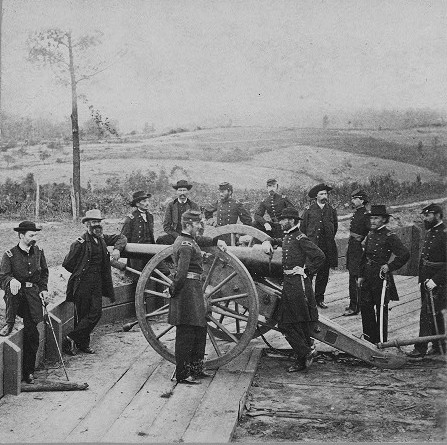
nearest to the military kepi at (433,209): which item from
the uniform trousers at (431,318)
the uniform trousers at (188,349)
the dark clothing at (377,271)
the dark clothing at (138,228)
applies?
the dark clothing at (377,271)

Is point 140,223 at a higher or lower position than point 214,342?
higher

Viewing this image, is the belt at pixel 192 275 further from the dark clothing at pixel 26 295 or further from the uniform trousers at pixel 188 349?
the dark clothing at pixel 26 295

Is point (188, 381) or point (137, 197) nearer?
point (188, 381)

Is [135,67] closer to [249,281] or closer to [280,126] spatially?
[280,126]

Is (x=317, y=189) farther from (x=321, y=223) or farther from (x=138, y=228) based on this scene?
(x=138, y=228)

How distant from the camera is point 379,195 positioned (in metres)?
8.54

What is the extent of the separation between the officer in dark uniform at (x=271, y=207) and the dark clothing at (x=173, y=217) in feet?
2.68

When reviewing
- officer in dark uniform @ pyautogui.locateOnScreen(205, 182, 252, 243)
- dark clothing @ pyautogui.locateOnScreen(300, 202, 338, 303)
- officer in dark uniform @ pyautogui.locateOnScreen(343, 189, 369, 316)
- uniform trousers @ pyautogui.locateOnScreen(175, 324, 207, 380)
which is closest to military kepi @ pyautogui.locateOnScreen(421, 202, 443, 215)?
officer in dark uniform @ pyautogui.locateOnScreen(343, 189, 369, 316)

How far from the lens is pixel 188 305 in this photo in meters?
6.16

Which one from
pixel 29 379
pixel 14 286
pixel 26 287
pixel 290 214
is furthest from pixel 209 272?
pixel 29 379

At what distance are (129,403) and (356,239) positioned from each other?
4084mm

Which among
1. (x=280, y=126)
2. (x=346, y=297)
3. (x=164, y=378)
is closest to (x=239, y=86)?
(x=280, y=126)

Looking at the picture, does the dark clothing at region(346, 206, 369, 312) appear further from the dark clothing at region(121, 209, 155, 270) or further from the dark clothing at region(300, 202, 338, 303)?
the dark clothing at region(121, 209, 155, 270)

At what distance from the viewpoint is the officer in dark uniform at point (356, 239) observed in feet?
28.2
